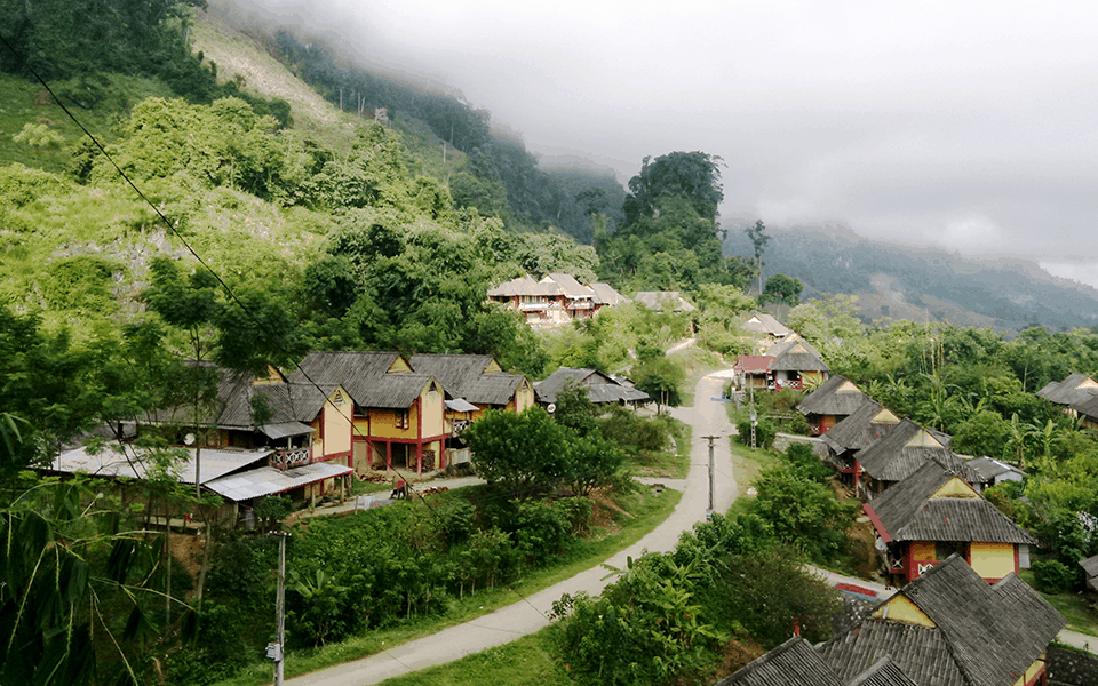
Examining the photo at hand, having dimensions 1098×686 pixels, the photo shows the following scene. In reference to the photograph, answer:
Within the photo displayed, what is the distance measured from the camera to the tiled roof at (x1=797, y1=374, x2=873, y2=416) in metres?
38.6

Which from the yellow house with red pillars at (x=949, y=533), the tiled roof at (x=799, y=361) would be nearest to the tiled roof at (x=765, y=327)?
the tiled roof at (x=799, y=361)

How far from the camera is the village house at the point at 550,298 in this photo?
61500 millimetres

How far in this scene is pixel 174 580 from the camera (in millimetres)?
16797

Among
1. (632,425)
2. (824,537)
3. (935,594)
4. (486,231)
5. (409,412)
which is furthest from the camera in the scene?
(486,231)

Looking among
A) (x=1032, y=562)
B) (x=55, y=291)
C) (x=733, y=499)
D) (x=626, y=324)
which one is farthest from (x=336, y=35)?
(x=1032, y=562)

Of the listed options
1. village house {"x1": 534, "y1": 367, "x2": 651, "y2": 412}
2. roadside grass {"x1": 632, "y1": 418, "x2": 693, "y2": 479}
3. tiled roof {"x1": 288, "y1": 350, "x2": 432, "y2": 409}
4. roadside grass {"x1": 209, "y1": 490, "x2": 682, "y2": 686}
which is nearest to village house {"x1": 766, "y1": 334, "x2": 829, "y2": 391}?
roadside grass {"x1": 632, "y1": 418, "x2": 693, "y2": 479}

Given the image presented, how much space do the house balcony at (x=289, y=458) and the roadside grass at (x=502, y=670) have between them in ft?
30.1

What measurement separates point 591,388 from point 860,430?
13.1 m

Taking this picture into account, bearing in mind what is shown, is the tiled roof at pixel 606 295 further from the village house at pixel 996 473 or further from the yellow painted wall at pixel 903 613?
the yellow painted wall at pixel 903 613

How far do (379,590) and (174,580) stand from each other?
4819 millimetres

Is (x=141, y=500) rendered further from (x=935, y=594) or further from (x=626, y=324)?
(x=626, y=324)

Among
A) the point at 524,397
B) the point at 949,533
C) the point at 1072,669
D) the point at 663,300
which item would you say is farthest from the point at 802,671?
the point at 663,300

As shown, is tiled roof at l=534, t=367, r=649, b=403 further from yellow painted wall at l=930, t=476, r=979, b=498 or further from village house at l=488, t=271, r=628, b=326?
village house at l=488, t=271, r=628, b=326

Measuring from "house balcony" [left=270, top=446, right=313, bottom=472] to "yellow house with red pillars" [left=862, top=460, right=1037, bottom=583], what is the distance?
17960mm
